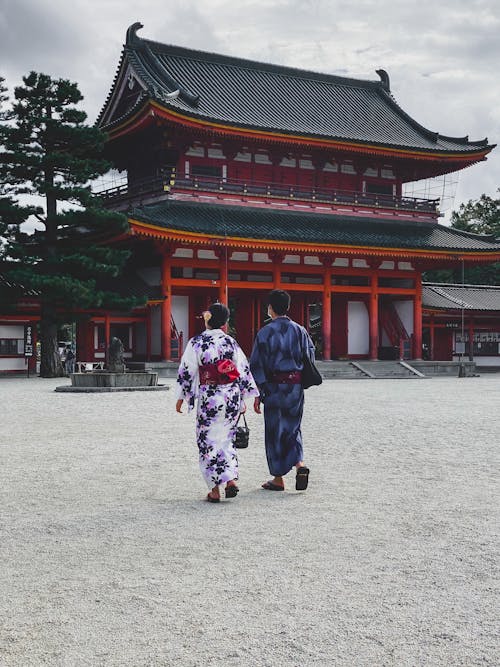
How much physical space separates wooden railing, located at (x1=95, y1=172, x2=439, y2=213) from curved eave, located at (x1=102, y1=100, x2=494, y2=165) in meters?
1.86

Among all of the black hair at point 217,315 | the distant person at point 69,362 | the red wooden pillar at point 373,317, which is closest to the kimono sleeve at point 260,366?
the black hair at point 217,315

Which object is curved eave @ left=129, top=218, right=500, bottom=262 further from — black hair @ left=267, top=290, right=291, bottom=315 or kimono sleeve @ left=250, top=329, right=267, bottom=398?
kimono sleeve @ left=250, top=329, right=267, bottom=398

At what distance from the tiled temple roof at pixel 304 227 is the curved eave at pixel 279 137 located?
271 centimetres

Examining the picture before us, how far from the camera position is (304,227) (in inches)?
1286

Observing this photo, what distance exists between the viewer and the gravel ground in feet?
12.9

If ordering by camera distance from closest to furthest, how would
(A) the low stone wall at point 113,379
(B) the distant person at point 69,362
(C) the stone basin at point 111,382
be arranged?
(C) the stone basin at point 111,382 < (A) the low stone wall at point 113,379 < (B) the distant person at point 69,362

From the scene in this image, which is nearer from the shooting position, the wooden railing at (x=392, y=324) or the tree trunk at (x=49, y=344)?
the tree trunk at (x=49, y=344)

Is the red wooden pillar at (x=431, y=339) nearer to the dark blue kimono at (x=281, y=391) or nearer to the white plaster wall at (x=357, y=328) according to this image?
the white plaster wall at (x=357, y=328)

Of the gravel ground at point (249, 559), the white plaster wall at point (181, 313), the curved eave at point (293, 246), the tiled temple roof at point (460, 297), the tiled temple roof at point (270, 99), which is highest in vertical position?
the tiled temple roof at point (270, 99)

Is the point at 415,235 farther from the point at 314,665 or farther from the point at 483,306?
the point at 314,665

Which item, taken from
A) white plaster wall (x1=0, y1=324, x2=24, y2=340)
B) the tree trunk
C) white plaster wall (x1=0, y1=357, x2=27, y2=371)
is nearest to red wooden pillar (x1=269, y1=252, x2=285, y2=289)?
the tree trunk

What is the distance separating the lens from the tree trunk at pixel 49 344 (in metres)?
28.3

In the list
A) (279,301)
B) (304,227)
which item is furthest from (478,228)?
(279,301)

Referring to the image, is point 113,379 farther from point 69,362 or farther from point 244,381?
point 244,381
